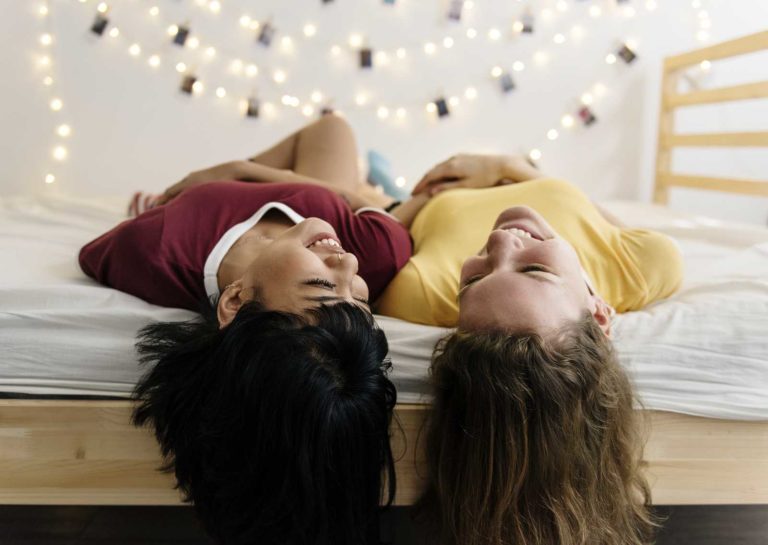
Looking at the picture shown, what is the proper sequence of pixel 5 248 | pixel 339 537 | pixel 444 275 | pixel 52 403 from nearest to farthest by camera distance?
pixel 339 537 < pixel 52 403 < pixel 444 275 < pixel 5 248

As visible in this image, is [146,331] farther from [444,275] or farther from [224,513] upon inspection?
[444,275]

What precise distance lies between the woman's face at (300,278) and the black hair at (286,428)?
0.08 feet

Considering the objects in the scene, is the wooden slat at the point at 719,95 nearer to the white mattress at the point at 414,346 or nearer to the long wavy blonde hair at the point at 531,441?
the white mattress at the point at 414,346

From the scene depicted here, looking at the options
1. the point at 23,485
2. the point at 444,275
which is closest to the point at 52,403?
the point at 23,485

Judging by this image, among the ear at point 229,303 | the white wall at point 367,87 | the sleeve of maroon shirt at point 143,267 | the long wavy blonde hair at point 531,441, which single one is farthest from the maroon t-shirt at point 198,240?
the white wall at point 367,87

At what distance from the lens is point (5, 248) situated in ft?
4.02

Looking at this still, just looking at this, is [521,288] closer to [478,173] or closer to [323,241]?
[323,241]

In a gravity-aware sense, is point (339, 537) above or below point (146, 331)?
below

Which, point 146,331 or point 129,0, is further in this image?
point 129,0

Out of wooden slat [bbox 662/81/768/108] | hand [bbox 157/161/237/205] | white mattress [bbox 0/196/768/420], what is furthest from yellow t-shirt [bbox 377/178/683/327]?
wooden slat [bbox 662/81/768/108]

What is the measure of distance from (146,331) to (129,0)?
1868 millimetres

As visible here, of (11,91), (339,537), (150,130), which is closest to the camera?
(339,537)

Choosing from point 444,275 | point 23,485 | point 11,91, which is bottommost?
point 23,485

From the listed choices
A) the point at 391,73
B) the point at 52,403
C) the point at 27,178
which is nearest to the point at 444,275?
the point at 52,403
